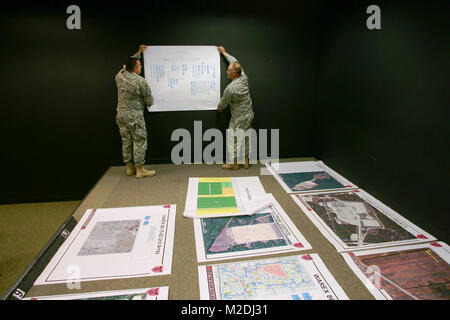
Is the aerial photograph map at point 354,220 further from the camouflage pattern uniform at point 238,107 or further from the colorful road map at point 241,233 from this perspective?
the camouflage pattern uniform at point 238,107

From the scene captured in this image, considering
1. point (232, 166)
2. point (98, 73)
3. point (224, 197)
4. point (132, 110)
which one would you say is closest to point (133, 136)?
point (132, 110)

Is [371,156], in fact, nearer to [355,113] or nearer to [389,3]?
[355,113]

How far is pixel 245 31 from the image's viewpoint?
2605 millimetres

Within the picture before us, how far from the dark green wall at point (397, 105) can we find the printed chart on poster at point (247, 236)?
0.72 m

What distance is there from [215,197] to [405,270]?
1123 millimetres

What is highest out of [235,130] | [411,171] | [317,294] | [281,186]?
[235,130]

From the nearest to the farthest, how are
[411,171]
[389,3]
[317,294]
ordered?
[317,294]
[411,171]
[389,3]

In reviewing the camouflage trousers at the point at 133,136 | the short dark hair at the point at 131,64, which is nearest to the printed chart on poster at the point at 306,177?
the camouflage trousers at the point at 133,136

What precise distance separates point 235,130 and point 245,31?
95cm

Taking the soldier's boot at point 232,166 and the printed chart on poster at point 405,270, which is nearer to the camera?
the printed chart on poster at point 405,270

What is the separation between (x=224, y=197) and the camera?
1.88 m

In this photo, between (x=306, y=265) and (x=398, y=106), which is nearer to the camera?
(x=306, y=265)

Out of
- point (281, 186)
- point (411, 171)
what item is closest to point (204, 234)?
point (281, 186)

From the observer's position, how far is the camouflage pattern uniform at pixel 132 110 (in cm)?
226
